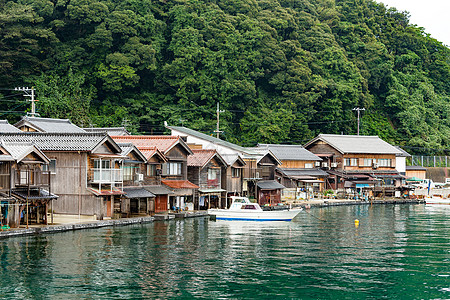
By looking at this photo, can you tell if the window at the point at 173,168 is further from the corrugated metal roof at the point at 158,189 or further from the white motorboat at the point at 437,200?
the white motorboat at the point at 437,200

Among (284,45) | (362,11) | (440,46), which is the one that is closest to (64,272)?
(284,45)

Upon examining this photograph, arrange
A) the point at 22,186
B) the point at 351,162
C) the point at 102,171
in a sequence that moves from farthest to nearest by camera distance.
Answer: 1. the point at 351,162
2. the point at 102,171
3. the point at 22,186

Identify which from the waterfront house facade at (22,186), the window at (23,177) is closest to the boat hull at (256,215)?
the waterfront house facade at (22,186)

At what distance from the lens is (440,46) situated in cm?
13575

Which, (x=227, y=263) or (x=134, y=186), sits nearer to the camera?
(x=227, y=263)

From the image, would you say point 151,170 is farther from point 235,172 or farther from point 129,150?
point 235,172

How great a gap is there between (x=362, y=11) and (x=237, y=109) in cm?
4910

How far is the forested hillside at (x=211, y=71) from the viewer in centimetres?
8181

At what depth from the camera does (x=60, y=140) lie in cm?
4694

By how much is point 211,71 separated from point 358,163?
2531cm

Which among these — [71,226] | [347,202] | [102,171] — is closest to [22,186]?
[71,226]

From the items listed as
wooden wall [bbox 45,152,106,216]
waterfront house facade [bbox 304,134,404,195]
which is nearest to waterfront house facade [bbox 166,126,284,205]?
waterfront house facade [bbox 304,134,404,195]

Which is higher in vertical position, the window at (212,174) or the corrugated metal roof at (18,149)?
A: the corrugated metal roof at (18,149)

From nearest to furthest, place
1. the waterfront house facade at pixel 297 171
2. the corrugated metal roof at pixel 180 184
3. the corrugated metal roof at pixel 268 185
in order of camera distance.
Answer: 1. the corrugated metal roof at pixel 180 184
2. the corrugated metal roof at pixel 268 185
3. the waterfront house facade at pixel 297 171
